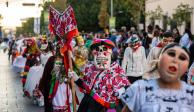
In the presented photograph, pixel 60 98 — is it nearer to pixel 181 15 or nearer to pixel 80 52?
pixel 80 52

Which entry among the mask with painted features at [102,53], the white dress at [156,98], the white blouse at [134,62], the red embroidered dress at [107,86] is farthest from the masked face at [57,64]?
the white dress at [156,98]

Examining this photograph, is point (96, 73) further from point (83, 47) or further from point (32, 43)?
point (32, 43)

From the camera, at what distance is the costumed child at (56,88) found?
9.67 m

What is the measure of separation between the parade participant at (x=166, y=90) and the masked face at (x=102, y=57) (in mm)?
3325

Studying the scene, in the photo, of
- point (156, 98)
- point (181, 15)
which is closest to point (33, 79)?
point (156, 98)

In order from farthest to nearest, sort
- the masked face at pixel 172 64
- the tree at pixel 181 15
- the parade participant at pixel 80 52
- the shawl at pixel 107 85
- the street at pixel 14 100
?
1. the tree at pixel 181 15
2. the parade participant at pixel 80 52
3. the street at pixel 14 100
4. the shawl at pixel 107 85
5. the masked face at pixel 172 64

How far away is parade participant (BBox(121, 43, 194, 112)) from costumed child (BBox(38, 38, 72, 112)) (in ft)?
16.5

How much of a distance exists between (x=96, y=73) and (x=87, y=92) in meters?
0.27

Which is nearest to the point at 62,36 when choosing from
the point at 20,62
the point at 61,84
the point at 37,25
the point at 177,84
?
the point at 61,84

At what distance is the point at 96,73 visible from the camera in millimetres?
7938

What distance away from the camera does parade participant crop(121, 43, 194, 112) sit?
4523mm

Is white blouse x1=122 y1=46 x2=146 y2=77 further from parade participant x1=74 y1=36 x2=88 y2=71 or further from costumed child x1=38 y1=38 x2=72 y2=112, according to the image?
costumed child x1=38 y1=38 x2=72 y2=112

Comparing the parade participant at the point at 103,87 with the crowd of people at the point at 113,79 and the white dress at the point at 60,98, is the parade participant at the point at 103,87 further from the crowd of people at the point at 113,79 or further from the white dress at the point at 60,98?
the white dress at the point at 60,98

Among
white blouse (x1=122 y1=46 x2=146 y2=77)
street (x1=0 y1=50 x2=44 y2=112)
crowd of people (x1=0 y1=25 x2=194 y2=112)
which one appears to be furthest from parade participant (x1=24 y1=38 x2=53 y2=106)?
white blouse (x1=122 y1=46 x2=146 y2=77)
